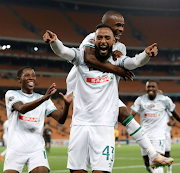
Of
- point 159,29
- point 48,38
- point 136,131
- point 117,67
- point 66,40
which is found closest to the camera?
point 48,38

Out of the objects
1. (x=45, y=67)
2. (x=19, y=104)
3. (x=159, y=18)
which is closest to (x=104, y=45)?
(x=19, y=104)

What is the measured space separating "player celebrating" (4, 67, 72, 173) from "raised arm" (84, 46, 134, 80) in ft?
3.06

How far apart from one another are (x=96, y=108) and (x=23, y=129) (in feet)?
5.07

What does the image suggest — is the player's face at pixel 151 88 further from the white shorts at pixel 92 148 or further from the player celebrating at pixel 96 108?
the white shorts at pixel 92 148

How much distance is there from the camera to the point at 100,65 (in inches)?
150

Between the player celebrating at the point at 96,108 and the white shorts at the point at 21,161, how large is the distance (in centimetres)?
103

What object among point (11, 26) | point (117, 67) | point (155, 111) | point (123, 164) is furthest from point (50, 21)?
point (117, 67)

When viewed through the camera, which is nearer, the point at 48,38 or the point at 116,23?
the point at 48,38

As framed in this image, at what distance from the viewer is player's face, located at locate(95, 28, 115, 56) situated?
146 inches

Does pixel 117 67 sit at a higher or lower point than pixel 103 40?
lower

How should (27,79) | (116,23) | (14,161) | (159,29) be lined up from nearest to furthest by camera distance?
(116,23) < (14,161) < (27,79) < (159,29)

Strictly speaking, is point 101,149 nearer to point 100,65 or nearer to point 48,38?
point 100,65

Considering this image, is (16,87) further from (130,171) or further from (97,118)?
(97,118)

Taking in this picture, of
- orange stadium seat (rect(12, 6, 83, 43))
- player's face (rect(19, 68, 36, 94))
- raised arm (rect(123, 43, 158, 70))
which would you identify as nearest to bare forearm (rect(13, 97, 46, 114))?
player's face (rect(19, 68, 36, 94))
